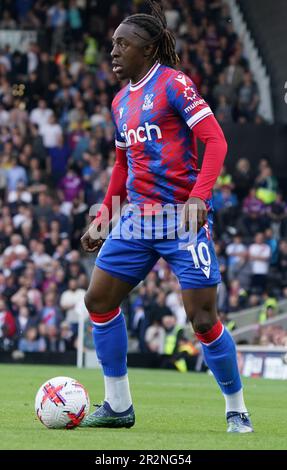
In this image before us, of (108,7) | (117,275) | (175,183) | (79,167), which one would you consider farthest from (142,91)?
(108,7)

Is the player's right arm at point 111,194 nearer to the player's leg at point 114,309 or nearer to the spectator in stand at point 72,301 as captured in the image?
the player's leg at point 114,309

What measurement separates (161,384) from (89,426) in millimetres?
7195

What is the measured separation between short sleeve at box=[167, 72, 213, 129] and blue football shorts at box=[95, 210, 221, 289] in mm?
652

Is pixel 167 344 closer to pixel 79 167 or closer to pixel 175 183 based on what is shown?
pixel 79 167

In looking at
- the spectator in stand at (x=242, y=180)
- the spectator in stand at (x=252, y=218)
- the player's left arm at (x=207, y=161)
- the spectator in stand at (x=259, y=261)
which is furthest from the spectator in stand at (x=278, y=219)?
the player's left arm at (x=207, y=161)

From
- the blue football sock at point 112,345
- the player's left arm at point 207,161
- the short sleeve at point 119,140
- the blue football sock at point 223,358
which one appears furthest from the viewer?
the short sleeve at point 119,140

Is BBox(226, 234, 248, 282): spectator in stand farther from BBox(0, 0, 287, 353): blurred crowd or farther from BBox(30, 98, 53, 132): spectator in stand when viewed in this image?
BBox(30, 98, 53, 132): spectator in stand

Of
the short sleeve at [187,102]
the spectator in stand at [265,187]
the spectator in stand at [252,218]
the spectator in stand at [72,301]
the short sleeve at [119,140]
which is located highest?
the short sleeve at [187,102]

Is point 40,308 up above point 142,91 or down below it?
below

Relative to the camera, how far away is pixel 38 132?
25.9 metres

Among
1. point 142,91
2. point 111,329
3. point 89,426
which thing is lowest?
point 89,426

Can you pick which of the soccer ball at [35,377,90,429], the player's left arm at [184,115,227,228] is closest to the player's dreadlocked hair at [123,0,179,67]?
the player's left arm at [184,115,227,228]

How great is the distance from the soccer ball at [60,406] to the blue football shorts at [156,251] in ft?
2.81

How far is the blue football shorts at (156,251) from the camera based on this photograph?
26.2 feet
